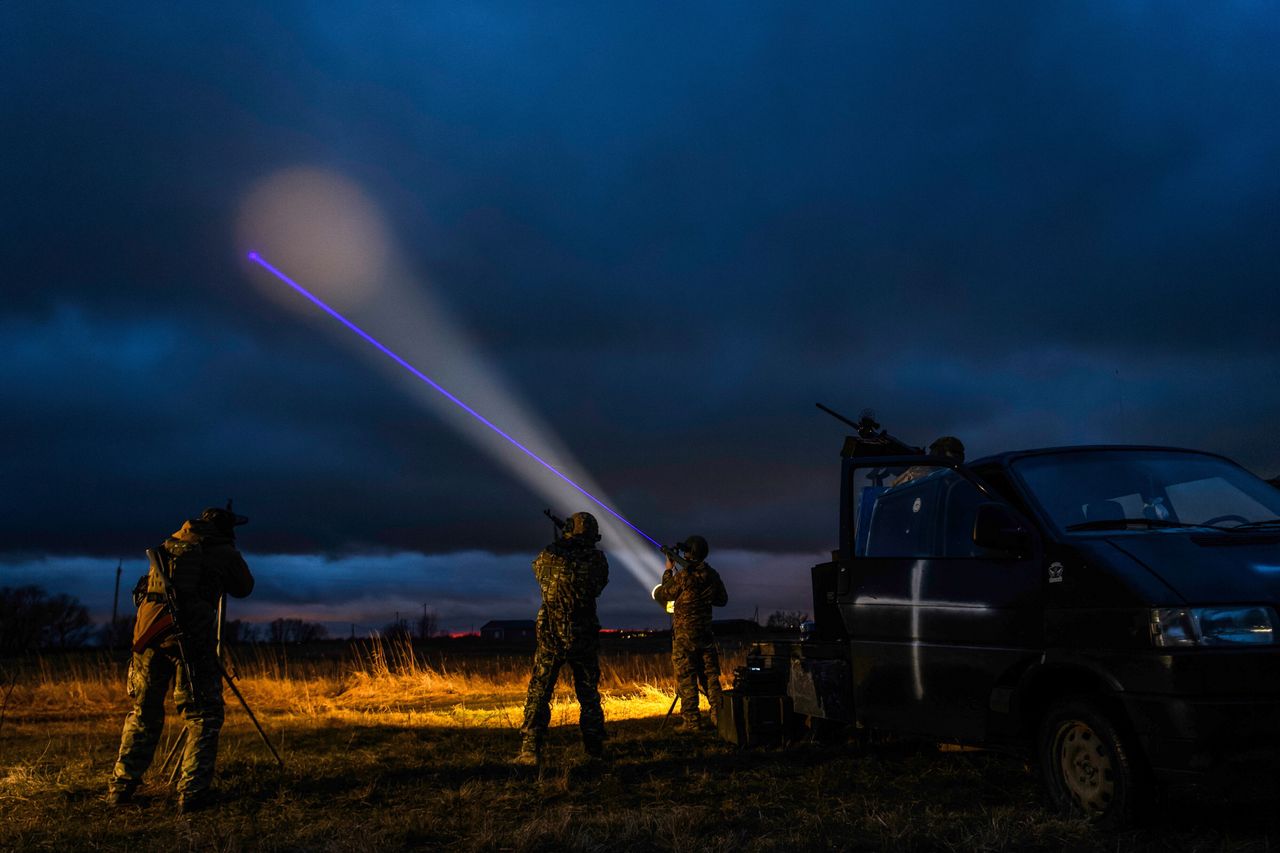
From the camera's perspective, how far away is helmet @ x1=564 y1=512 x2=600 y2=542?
870cm

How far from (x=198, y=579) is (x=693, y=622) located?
5552mm

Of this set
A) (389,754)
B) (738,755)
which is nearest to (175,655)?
(389,754)

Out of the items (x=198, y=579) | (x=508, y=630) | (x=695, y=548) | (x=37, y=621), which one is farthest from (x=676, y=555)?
(x=508, y=630)

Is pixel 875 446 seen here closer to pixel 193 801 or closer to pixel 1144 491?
pixel 1144 491

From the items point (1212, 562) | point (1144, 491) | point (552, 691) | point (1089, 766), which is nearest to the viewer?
point (1212, 562)

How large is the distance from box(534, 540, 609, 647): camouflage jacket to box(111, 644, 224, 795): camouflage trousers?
2.71 meters

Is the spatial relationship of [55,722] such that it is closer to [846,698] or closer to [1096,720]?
[846,698]

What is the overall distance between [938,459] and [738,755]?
3804 mm

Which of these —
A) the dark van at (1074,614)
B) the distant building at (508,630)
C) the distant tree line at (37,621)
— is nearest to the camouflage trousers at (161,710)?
the dark van at (1074,614)

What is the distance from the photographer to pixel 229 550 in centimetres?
764

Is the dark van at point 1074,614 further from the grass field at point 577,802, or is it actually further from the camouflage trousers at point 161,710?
the camouflage trousers at point 161,710

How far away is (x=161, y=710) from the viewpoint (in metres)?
7.33

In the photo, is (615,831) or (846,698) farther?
(846,698)

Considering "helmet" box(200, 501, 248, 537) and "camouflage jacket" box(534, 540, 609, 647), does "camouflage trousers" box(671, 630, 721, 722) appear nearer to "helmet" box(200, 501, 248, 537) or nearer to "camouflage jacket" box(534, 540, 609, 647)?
"camouflage jacket" box(534, 540, 609, 647)
